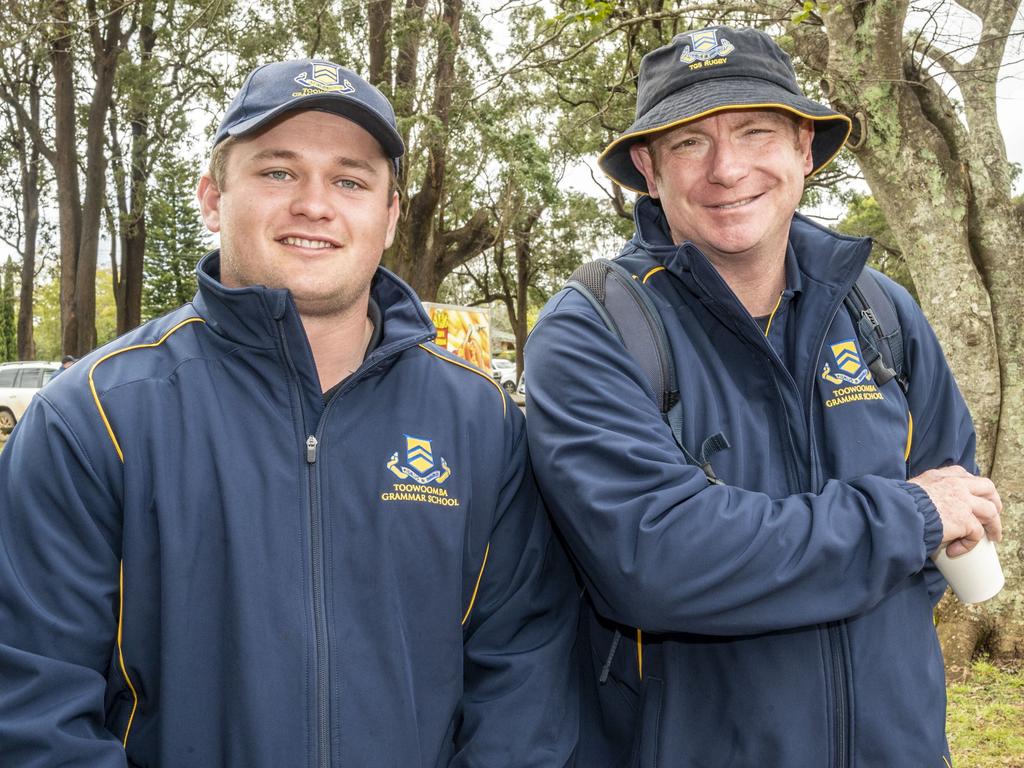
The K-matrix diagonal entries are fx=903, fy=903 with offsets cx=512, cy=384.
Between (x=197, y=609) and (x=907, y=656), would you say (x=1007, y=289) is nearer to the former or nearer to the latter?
(x=907, y=656)

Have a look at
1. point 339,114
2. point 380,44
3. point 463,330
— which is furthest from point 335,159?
point 463,330

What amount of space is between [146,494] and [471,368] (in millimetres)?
957

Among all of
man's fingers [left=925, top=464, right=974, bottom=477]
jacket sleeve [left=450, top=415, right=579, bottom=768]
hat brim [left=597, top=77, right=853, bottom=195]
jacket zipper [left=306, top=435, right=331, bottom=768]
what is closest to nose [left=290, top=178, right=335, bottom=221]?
jacket zipper [left=306, top=435, right=331, bottom=768]

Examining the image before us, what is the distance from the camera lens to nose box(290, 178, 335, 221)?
242cm

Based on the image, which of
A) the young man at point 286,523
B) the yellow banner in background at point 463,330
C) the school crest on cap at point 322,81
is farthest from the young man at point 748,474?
the yellow banner in background at point 463,330

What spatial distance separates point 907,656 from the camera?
2326 mm

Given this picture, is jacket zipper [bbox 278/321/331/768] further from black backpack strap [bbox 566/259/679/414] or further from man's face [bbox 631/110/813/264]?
man's face [bbox 631/110/813/264]

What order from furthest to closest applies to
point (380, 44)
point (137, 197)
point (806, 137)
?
point (137, 197) < point (380, 44) < point (806, 137)

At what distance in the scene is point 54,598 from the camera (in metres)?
2.01

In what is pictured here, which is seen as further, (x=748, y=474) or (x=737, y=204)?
(x=737, y=204)

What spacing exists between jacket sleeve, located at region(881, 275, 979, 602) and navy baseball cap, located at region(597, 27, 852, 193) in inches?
28.1

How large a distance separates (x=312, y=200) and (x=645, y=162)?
112 centimetres

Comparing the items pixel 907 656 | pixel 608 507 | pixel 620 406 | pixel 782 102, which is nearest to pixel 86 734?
pixel 608 507

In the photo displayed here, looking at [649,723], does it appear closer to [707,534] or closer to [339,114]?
[707,534]
